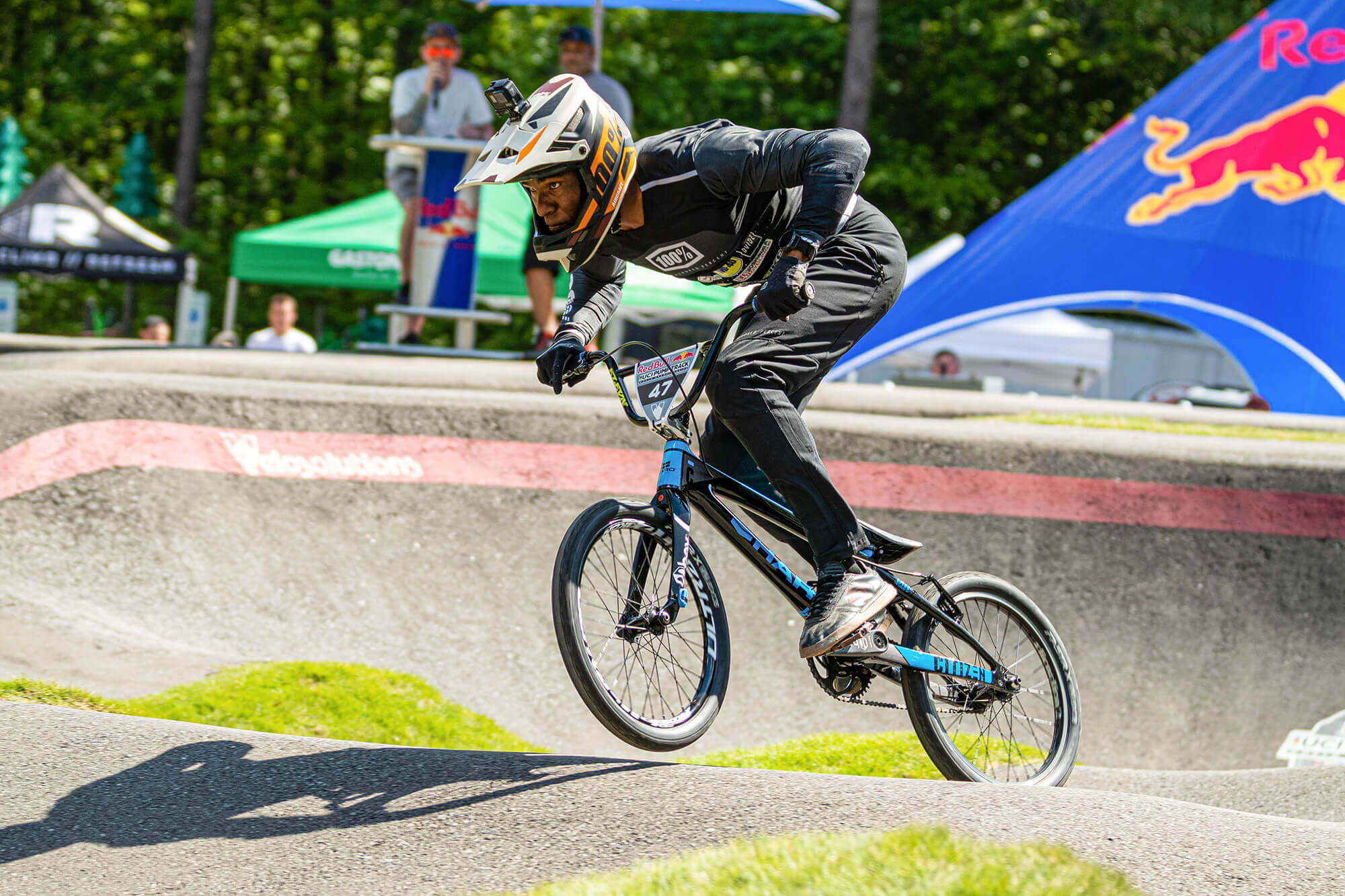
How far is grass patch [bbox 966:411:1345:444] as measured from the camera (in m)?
7.80

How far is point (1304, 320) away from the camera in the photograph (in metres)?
11.3

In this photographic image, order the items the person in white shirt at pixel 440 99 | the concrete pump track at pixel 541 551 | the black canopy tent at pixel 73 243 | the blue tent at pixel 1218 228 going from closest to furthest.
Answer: the concrete pump track at pixel 541 551, the person in white shirt at pixel 440 99, the blue tent at pixel 1218 228, the black canopy tent at pixel 73 243

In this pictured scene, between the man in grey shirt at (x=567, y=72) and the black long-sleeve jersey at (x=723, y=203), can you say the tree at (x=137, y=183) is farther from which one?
the black long-sleeve jersey at (x=723, y=203)

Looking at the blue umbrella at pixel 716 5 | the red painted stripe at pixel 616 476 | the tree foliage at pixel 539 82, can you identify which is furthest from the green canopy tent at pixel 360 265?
the tree foliage at pixel 539 82

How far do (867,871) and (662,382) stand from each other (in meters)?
1.70

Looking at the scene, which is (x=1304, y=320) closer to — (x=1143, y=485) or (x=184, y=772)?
(x=1143, y=485)

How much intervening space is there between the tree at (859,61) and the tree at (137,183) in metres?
13.1

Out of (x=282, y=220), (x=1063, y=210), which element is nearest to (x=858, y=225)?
(x=1063, y=210)

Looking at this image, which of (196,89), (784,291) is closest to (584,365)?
(784,291)

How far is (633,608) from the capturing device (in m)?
3.69

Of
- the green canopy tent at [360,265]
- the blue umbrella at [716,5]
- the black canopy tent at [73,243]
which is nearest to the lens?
the blue umbrella at [716,5]

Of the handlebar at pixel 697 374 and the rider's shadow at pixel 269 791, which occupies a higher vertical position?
the handlebar at pixel 697 374

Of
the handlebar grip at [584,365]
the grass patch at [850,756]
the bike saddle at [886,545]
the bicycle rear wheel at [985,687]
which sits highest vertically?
the handlebar grip at [584,365]

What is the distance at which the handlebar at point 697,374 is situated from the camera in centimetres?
374
